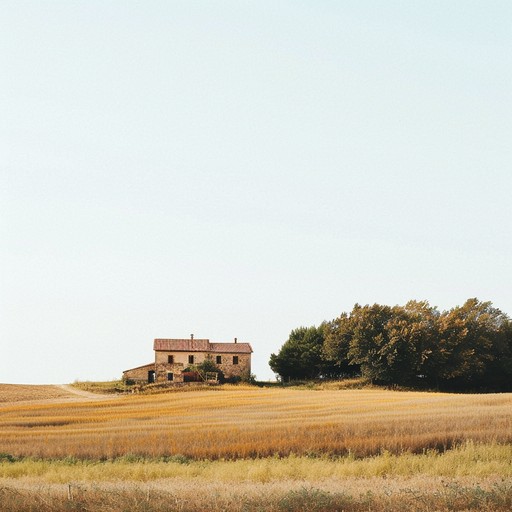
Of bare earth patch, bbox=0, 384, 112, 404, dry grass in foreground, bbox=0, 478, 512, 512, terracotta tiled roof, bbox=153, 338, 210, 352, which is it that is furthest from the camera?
terracotta tiled roof, bbox=153, 338, 210, 352

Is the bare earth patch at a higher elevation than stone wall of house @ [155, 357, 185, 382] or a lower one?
lower

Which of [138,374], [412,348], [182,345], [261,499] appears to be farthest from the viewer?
[182,345]

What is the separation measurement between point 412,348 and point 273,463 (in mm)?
58829

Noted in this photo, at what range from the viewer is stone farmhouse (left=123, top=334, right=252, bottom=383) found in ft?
302

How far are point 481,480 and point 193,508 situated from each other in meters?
7.16

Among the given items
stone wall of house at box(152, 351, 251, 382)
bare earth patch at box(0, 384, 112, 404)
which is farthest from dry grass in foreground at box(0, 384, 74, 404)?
stone wall of house at box(152, 351, 251, 382)

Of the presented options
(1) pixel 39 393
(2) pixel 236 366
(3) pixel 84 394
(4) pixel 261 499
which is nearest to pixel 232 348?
(2) pixel 236 366

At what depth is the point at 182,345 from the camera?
312 feet

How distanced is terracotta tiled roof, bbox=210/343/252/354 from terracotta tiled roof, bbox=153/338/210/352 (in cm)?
97

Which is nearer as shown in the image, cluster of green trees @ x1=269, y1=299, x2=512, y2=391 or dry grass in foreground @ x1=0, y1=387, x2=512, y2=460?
dry grass in foreground @ x1=0, y1=387, x2=512, y2=460

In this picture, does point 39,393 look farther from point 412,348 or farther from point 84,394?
point 412,348

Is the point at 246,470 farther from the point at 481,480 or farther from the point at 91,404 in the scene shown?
the point at 91,404

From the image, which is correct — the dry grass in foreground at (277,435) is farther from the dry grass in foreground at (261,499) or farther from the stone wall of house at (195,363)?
the stone wall of house at (195,363)

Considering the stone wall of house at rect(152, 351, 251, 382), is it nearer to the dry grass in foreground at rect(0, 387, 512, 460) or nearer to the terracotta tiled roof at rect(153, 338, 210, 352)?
the terracotta tiled roof at rect(153, 338, 210, 352)
